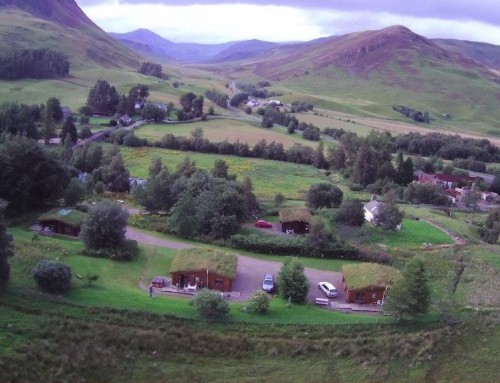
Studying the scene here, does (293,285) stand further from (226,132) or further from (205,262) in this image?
(226,132)

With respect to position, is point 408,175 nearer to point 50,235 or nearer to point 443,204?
point 443,204

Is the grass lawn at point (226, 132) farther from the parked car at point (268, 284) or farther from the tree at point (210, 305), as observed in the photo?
the tree at point (210, 305)

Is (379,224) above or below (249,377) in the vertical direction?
Answer: above

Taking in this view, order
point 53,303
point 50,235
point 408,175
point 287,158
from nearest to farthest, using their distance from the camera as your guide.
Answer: point 53,303
point 50,235
point 408,175
point 287,158

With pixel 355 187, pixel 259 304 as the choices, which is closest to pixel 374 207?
pixel 355 187

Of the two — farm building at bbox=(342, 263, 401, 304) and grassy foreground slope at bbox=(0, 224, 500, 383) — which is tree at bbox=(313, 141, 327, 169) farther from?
grassy foreground slope at bbox=(0, 224, 500, 383)

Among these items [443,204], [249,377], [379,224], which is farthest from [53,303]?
[443,204]

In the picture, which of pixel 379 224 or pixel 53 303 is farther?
pixel 379 224
